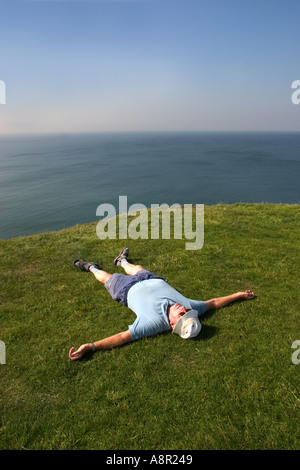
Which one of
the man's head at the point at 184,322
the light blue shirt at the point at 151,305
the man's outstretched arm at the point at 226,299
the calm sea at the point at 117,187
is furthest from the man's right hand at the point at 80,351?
the calm sea at the point at 117,187

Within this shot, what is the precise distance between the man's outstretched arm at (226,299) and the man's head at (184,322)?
1261mm

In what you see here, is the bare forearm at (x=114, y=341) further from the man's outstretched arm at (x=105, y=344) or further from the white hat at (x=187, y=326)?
the white hat at (x=187, y=326)

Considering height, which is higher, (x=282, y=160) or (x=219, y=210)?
(x=282, y=160)

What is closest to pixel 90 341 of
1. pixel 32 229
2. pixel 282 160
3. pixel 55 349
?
pixel 55 349

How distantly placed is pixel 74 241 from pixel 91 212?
146 ft

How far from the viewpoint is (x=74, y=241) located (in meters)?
14.3

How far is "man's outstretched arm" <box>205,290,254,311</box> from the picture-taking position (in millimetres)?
8541

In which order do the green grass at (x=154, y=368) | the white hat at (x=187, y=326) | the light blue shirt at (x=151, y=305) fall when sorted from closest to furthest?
the green grass at (x=154, y=368), the white hat at (x=187, y=326), the light blue shirt at (x=151, y=305)

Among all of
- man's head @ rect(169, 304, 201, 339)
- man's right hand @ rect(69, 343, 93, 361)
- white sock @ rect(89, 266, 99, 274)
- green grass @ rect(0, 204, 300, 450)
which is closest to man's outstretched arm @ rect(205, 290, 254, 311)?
green grass @ rect(0, 204, 300, 450)

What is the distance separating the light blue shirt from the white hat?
36 cm

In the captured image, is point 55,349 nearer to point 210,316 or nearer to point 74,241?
point 210,316

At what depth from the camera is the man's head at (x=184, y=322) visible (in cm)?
717

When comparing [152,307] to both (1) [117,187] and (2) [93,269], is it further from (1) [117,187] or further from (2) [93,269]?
(1) [117,187]

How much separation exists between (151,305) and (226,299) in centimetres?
236
